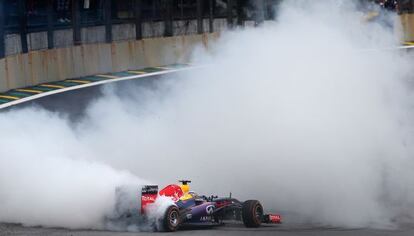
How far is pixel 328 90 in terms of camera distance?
22.3m

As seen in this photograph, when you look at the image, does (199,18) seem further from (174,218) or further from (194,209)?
(174,218)

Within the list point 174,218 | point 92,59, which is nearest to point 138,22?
point 92,59

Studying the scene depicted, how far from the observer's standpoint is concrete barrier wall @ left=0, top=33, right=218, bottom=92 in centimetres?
3356

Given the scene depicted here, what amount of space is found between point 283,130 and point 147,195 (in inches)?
189

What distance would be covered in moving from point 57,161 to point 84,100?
49.1ft

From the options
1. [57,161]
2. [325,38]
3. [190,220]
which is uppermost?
[325,38]

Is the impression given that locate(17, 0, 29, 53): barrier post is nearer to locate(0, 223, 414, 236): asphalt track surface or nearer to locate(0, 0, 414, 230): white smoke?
locate(0, 0, 414, 230): white smoke

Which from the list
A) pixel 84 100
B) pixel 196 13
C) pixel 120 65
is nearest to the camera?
pixel 84 100

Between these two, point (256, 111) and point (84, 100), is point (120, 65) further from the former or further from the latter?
point (256, 111)

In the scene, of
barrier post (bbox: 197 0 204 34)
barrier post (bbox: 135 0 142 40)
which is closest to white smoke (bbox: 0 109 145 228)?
barrier post (bbox: 135 0 142 40)

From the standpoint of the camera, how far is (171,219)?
17641mm

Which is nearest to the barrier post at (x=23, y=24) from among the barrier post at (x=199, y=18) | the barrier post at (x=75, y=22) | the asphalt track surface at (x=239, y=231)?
the barrier post at (x=75, y=22)

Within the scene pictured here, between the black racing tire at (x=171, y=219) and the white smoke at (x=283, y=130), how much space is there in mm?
1395

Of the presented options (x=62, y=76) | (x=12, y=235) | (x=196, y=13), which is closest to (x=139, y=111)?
(x=12, y=235)
